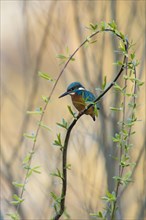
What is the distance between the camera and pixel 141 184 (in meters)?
1.05

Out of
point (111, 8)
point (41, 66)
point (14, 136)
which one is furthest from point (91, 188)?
point (111, 8)

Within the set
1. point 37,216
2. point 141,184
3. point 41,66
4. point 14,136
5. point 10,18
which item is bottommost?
point 37,216

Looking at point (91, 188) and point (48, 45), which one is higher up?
point (48, 45)

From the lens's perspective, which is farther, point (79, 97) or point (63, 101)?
point (63, 101)

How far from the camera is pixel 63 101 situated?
1.12 meters

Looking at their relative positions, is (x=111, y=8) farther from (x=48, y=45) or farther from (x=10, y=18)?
(x=10, y=18)

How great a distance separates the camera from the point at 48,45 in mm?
1176

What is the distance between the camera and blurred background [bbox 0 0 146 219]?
1064 mm

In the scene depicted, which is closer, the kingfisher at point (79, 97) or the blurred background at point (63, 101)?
the kingfisher at point (79, 97)

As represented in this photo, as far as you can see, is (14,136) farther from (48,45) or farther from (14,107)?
(48,45)

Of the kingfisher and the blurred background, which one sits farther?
the blurred background

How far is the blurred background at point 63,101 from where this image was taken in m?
1.06

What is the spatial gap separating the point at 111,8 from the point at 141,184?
482mm

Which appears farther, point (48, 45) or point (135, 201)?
point (48, 45)
